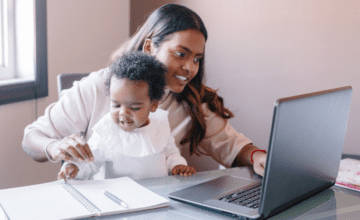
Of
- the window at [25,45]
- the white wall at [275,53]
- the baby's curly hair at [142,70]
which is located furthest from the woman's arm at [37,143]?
the white wall at [275,53]

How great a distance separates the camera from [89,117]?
4.52ft

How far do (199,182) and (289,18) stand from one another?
1.11 m

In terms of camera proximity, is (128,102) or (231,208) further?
(128,102)

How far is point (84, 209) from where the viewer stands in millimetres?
817

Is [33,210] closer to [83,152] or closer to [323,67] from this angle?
[83,152]

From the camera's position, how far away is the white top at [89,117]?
132 cm

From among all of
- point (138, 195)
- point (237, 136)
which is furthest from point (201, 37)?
point (138, 195)

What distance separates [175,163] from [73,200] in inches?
16.6

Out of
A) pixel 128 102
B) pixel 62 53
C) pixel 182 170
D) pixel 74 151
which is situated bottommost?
pixel 182 170

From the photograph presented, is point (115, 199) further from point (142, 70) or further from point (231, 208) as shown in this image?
point (142, 70)

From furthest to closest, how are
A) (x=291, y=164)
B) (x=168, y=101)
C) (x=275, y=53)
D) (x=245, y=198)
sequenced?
(x=275, y=53), (x=168, y=101), (x=245, y=198), (x=291, y=164)

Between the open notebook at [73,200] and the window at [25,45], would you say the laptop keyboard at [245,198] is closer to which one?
the open notebook at [73,200]

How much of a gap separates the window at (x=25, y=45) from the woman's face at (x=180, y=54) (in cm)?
70

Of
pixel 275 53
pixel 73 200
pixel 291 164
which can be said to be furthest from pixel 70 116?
pixel 275 53
